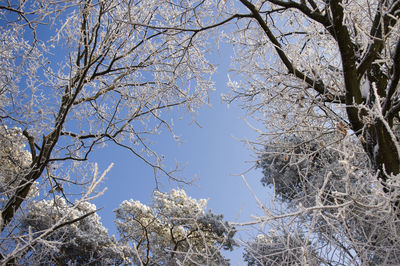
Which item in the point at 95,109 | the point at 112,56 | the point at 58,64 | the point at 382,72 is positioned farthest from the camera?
the point at 95,109

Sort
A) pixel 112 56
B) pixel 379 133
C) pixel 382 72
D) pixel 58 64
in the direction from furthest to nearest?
pixel 112 56
pixel 58 64
pixel 382 72
pixel 379 133

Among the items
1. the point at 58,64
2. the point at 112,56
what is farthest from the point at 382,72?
the point at 58,64

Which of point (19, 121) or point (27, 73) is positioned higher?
point (27, 73)

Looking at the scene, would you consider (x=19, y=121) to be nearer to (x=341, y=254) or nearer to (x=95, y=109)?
(x=95, y=109)

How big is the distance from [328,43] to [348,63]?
6.51ft

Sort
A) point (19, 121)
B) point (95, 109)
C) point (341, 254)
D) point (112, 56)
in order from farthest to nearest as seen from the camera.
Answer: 1. point (95, 109)
2. point (112, 56)
3. point (19, 121)
4. point (341, 254)

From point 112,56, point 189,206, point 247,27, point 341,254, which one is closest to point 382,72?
point 247,27

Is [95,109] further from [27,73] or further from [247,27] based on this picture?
[247,27]

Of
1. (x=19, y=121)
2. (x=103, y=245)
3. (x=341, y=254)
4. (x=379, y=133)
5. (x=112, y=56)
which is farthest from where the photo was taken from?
(x=103, y=245)

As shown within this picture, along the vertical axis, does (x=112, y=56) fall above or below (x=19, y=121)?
above

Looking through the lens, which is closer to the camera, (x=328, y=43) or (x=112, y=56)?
(x=328, y=43)

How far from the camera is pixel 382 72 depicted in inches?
167

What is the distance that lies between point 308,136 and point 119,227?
412 inches

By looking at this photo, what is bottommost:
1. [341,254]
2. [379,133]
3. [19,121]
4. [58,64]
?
[341,254]
